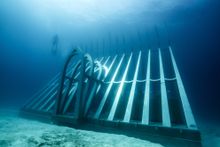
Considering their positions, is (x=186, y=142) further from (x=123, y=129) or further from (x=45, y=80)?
(x=45, y=80)

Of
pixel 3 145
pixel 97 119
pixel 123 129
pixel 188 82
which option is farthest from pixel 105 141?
pixel 188 82

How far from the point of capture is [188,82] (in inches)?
316

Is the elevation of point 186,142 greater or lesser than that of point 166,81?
lesser

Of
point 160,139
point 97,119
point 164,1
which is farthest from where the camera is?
point 164,1

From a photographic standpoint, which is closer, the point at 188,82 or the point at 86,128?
the point at 86,128

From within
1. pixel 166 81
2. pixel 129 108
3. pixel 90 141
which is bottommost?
pixel 90 141

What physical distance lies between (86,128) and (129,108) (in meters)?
1.13

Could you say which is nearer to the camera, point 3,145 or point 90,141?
point 3,145

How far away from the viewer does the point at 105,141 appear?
212 centimetres

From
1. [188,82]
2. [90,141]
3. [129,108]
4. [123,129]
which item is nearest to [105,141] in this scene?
[90,141]

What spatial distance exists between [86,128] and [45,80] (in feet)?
31.4

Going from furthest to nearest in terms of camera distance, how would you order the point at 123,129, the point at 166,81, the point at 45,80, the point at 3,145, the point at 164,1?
the point at 45,80, the point at 164,1, the point at 166,81, the point at 123,129, the point at 3,145

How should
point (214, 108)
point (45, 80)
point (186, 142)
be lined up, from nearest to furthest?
point (186, 142) < point (214, 108) < point (45, 80)

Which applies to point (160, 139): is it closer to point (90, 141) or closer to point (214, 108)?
point (90, 141)
